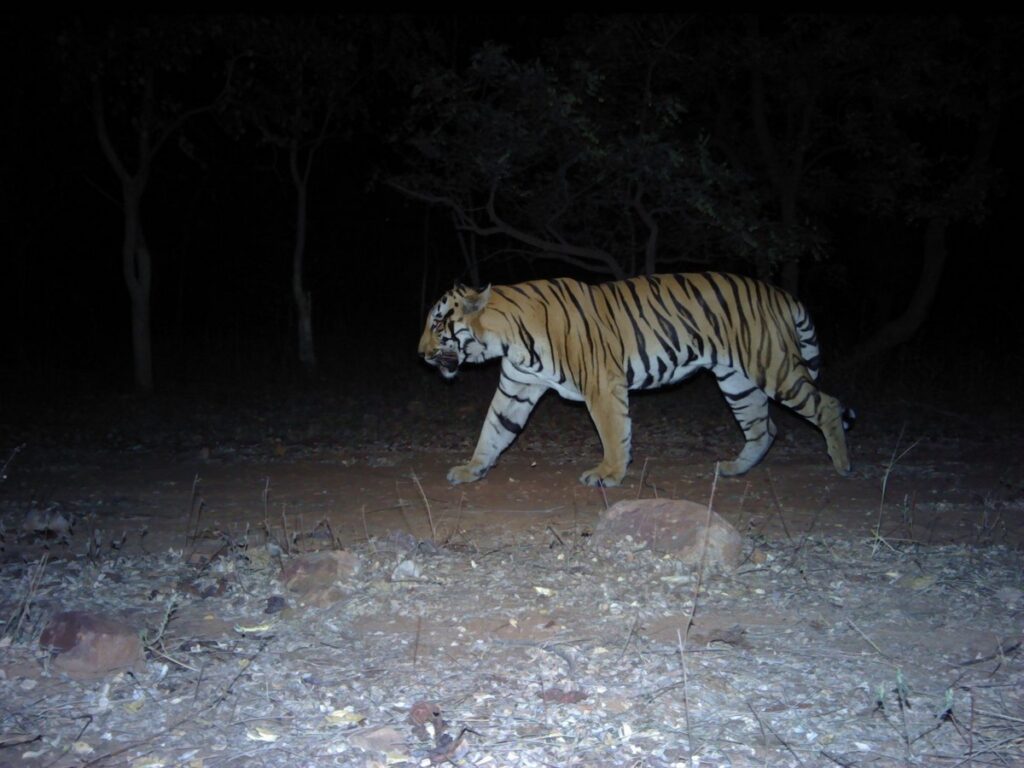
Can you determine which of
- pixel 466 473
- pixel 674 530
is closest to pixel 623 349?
pixel 466 473

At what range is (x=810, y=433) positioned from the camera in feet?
32.5

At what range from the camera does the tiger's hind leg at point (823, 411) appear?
7.73m

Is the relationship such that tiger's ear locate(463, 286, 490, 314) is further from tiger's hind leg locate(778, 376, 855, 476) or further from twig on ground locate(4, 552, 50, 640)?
twig on ground locate(4, 552, 50, 640)

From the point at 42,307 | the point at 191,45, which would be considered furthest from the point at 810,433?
the point at 42,307

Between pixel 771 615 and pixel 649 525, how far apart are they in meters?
1.01

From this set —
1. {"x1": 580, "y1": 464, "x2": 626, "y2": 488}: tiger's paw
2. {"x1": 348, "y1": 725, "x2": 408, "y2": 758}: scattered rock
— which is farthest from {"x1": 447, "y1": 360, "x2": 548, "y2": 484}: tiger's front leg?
{"x1": 348, "y1": 725, "x2": 408, "y2": 758}: scattered rock

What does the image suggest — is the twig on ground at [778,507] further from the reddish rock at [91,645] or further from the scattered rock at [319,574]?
the reddish rock at [91,645]

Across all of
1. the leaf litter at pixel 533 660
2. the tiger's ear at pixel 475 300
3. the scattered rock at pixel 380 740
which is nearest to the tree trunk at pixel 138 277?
the tiger's ear at pixel 475 300

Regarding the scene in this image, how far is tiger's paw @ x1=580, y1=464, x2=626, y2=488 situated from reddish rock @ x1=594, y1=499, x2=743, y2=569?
177 cm

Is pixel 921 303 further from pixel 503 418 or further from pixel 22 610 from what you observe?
pixel 22 610

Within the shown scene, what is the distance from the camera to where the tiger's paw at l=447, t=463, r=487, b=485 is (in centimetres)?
770

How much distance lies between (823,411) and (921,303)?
6763 mm

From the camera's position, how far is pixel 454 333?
771 centimetres

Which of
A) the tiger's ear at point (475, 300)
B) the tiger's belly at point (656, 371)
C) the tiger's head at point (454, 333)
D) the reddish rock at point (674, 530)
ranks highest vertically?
the tiger's ear at point (475, 300)
